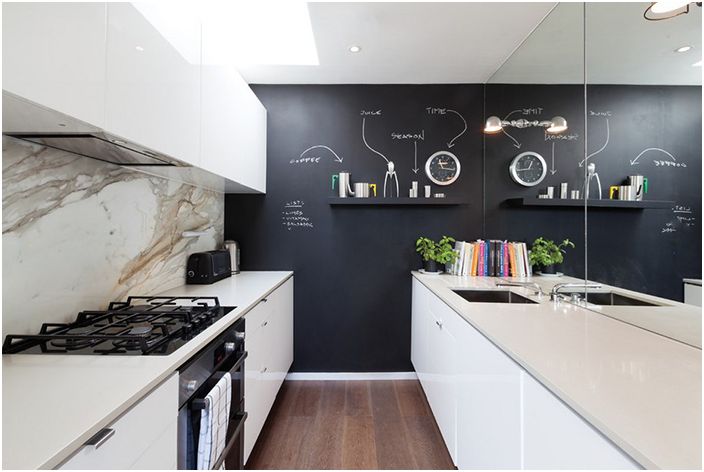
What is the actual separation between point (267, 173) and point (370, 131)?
0.99m

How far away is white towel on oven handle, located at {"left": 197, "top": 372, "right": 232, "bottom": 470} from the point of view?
3.37 feet

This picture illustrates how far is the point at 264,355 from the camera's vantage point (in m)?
1.82

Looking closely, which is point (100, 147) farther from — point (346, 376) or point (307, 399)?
point (346, 376)

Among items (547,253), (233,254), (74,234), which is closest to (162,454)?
(74,234)

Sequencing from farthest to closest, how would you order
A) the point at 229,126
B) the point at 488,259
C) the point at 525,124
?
the point at 488,259
the point at 525,124
the point at 229,126

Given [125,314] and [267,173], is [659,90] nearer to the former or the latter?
[125,314]

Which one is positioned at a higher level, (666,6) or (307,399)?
(666,6)

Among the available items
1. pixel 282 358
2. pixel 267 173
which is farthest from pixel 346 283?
pixel 267 173

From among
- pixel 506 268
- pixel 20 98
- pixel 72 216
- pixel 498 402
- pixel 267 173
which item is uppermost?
pixel 267 173

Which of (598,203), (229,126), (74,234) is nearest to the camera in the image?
(74,234)

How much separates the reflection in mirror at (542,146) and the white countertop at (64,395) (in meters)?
1.86

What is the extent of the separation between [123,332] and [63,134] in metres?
0.68

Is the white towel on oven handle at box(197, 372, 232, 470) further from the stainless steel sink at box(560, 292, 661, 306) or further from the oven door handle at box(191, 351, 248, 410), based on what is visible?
the stainless steel sink at box(560, 292, 661, 306)

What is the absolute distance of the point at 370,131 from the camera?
2.77 metres
